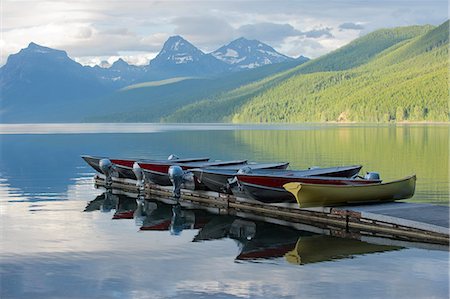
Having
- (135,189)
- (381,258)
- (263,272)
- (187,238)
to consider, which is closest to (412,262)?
(381,258)

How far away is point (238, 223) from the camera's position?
32.8m

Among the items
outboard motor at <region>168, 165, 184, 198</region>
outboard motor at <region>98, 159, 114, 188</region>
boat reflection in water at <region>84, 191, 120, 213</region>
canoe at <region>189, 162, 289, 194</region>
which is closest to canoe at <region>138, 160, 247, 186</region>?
boat reflection in water at <region>84, 191, 120, 213</region>

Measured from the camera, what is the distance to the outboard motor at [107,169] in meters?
49.6

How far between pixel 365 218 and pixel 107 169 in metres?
25.6

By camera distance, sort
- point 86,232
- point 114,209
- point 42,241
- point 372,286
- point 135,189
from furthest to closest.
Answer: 1. point 135,189
2. point 114,209
3. point 86,232
4. point 42,241
5. point 372,286

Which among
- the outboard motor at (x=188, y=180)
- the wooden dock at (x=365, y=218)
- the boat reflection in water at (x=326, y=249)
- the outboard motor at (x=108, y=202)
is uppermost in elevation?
the outboard motor at (x=188, y=180)

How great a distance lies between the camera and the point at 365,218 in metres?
28.8

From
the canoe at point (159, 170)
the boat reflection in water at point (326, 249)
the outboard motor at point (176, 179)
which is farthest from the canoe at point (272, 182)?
the canoe at point (159, 170)

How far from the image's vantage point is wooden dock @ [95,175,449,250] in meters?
26.5

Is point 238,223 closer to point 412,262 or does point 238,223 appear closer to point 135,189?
point 412,262

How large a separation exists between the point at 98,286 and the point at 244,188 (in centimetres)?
1523

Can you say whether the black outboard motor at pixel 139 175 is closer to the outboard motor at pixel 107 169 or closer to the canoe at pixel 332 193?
the outboard motor at pixel 107 169

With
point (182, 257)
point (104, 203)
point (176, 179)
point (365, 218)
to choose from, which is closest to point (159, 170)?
point (176, 179)

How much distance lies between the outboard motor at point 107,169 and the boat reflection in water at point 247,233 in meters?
7.97
